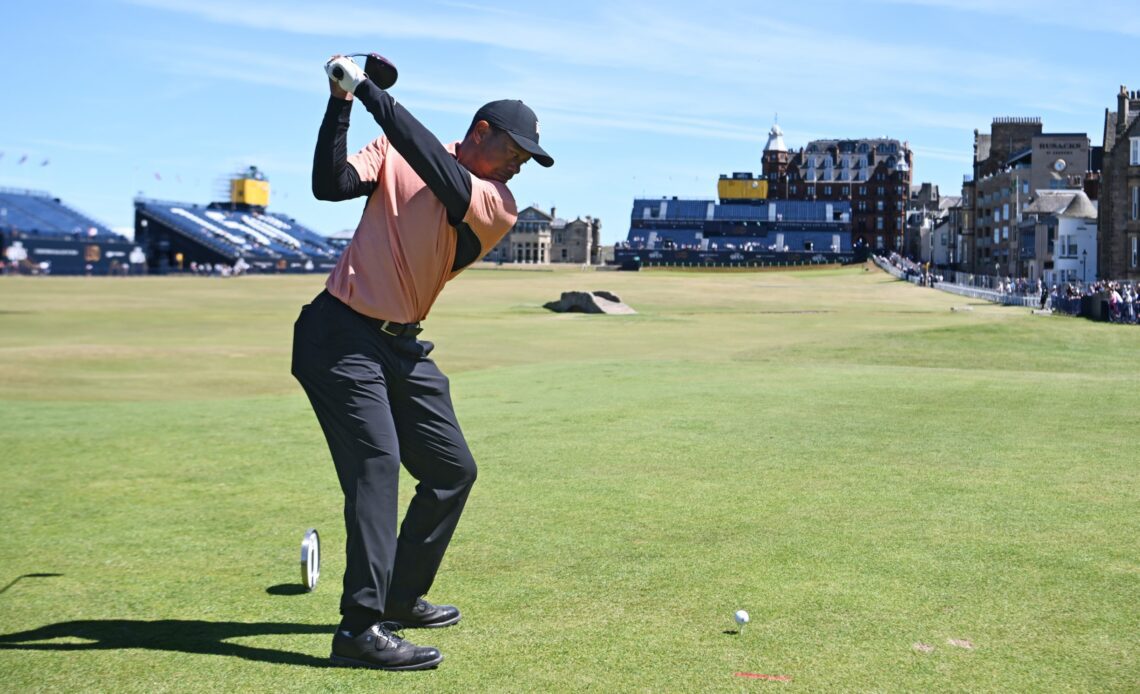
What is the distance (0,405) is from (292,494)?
11286 mm

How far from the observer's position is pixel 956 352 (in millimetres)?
32250

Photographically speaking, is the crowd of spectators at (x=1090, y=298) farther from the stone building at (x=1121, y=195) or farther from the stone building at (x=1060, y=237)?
the stone building at (x=1060, y=237)

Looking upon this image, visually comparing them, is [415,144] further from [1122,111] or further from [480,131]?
[1122,111]

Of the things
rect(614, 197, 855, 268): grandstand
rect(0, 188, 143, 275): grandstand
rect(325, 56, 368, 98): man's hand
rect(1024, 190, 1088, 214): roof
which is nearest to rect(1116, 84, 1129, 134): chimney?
rect(1024, 190, 1088, 214): roof

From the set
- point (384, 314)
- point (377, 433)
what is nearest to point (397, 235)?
point (384, 314)

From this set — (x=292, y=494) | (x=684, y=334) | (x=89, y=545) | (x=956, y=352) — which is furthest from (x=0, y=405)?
(x=684, y=334)

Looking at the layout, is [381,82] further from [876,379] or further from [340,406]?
[876,379]

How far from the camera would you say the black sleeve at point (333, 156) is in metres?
6.12

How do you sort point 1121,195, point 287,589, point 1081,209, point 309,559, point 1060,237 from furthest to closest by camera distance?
point 1081,209, point 1060,237, point 1121,195, point 287,589, point 309,559

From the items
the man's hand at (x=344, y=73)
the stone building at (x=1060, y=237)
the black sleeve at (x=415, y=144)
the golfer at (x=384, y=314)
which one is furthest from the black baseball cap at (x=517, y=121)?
the stone building at (x=1060, y=237)

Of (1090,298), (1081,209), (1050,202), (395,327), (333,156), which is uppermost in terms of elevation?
Answer: (1050,202)

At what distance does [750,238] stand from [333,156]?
18722 centimetres

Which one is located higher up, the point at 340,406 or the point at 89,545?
the point at 340,406

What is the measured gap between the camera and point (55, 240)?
12312 centimetres
